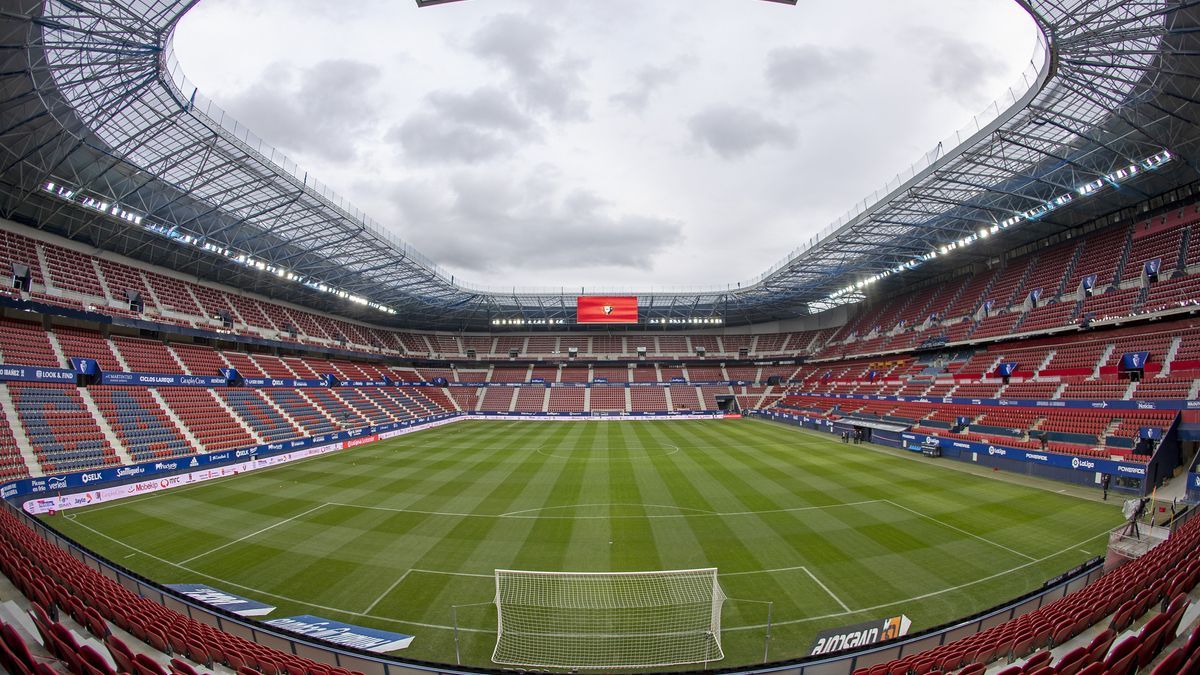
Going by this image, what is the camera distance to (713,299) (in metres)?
59.3

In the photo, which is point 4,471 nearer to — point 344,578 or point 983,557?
point 344,578

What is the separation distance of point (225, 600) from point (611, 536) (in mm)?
10178

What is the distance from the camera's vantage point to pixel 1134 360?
25.1 meters

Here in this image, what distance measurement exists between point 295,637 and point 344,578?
16.4 feet

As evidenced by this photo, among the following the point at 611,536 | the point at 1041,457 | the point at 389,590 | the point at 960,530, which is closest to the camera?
the point at 389,590

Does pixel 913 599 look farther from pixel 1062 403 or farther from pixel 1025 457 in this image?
pixel 1062 403

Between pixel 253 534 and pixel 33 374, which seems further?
pixel 33 374

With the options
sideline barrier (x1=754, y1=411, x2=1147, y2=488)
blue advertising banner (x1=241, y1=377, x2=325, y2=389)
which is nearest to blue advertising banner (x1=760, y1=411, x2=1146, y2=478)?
sideline barrier (x1=754, y1=411, x2=1147, y2=488)

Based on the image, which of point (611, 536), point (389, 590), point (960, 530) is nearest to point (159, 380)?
point (389, 590)

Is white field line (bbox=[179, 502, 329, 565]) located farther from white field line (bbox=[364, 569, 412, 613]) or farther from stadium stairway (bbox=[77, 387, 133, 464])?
stadium stairway (bbox=[77, 387, 133, 464])

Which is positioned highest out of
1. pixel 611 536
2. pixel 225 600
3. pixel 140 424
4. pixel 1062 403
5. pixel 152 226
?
pixel 152 226

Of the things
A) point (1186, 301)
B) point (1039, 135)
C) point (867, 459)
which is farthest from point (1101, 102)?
point (867, 459)

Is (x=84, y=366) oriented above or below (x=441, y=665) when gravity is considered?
above

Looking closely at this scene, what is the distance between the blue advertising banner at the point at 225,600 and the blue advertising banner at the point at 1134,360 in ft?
129
